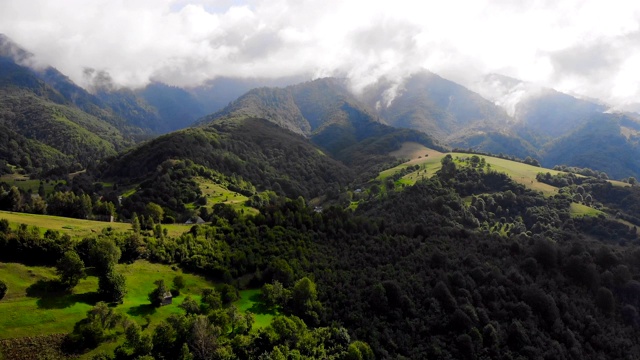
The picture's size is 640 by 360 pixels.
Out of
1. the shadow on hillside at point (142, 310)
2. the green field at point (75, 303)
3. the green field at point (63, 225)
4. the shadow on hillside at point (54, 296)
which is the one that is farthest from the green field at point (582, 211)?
the shadow on hillside at point (54, 296)

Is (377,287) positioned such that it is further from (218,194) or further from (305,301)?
(218,194)

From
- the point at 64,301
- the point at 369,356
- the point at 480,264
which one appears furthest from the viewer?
the point at 480,264

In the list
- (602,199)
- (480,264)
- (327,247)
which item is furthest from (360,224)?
(602,199)

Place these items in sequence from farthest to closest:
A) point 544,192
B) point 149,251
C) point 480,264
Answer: point 544,192
point 480,264
point 149,251

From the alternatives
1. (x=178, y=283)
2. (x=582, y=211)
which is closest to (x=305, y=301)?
(x=178, y=283)

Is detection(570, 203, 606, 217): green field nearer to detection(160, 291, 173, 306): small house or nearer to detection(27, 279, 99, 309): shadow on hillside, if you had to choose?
detection(160, 291, 173, 306): small house

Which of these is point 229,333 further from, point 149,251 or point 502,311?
point 502,311
